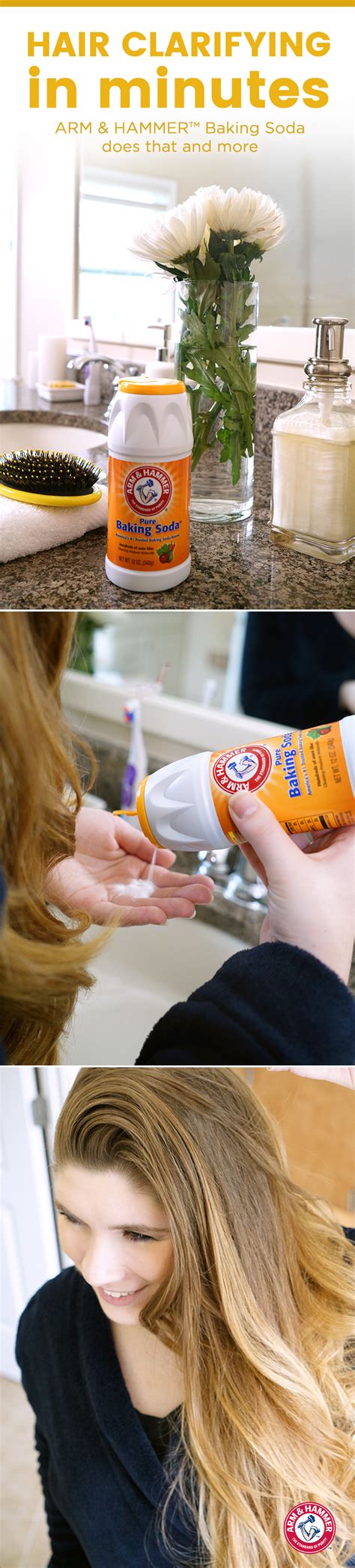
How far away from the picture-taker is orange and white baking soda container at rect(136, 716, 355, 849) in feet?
1.51

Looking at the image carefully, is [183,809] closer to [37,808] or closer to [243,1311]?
[37,808]

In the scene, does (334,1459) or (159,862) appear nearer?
(159,862)

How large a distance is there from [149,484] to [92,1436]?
2.43 ft

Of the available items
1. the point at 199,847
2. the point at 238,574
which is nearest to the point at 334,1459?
the point at 199,847

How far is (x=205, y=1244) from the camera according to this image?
70 centimetres

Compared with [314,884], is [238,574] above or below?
above

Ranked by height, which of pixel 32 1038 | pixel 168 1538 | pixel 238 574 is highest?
pixel 238 574

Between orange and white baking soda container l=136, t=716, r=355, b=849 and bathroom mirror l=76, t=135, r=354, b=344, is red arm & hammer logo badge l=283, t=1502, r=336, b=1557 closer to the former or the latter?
orange and white baking soda container l=136, t=716, r=355, b=849

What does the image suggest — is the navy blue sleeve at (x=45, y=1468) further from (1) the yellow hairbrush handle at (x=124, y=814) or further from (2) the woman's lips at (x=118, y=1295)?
(1) the yellow hairbrush handle at (x=124, y=814)

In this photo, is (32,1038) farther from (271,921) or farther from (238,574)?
(238,574)

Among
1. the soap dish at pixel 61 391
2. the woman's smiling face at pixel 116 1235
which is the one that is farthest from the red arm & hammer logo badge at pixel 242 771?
the soap dish at pixel 61 391

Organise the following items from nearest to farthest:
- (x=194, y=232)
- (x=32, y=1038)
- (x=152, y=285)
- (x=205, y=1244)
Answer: (x=194, y=232)
(x=32, y=1038)
(x=205, y=1244)
(x=152, y=285)

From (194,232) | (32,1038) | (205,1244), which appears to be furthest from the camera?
(205,1244)

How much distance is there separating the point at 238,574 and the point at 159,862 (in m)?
0.18
